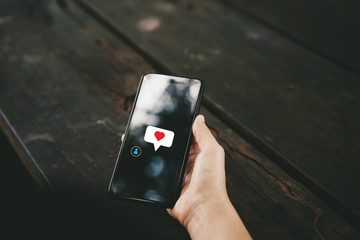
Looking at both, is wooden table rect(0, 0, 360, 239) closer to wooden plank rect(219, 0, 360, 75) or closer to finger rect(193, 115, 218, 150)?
wooden plank rect(219, 0, 360, 75)

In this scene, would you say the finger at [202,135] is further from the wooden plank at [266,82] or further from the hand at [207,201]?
the wooden plank at [266,82]

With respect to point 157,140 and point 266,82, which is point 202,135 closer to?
point 157,140

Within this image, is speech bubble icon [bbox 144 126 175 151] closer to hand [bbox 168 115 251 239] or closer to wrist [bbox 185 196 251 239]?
A: hand [bbox 168 115 251 239]

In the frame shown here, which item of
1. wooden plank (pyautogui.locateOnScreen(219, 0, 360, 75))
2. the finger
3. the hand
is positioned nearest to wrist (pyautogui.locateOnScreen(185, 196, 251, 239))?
the hand

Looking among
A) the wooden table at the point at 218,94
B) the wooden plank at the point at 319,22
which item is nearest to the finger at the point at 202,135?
the wooden table at the point at 218,94

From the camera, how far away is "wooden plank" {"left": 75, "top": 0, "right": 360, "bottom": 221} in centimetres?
58

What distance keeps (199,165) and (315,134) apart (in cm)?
36

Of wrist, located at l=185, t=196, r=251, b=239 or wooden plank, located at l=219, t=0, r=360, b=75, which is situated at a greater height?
wooden plank, located at l=219, t=0, r=360, b=75

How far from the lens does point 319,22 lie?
39.1 inches

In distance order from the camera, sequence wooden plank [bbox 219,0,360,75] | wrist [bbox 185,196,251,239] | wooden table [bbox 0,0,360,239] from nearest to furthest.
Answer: wrist [bbox 185,196,251,239] < wooden table [bbox 0,0,360,239] < wooden plank [bbox 219,0,360,75]

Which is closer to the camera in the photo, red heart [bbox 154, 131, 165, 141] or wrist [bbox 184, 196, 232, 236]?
wrist [bbox 184, 196, 232, 236]

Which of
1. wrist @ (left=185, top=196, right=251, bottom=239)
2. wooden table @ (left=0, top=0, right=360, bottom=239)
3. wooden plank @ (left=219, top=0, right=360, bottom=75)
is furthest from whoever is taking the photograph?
wooden plank @ (left=219, top=0, right=360, bottom=75)

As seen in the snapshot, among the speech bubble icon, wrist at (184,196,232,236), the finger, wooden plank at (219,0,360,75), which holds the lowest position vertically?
wrist at (184,196,232,236)

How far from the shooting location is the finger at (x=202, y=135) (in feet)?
1.68
